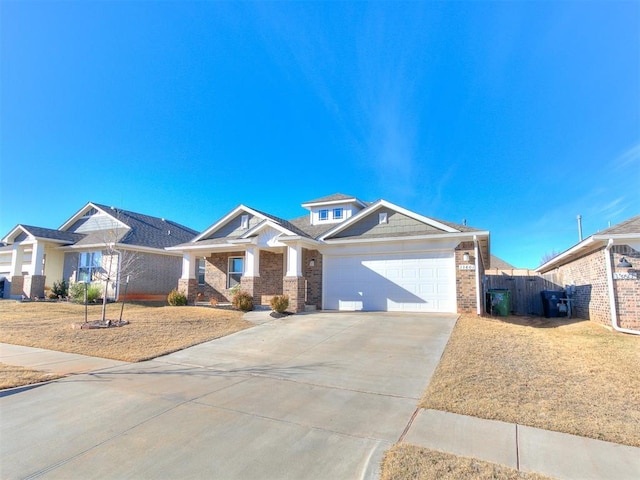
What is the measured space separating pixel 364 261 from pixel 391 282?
148cm

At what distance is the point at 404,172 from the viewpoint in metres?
21.2

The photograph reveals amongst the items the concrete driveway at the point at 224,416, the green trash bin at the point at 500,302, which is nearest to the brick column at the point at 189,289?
the concrete driveway at the point at 224,416

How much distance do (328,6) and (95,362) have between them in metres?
11.1

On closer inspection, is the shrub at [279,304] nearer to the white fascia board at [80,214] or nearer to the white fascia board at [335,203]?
the white fascia board at [335,203]

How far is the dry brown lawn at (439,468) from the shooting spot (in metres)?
3.08

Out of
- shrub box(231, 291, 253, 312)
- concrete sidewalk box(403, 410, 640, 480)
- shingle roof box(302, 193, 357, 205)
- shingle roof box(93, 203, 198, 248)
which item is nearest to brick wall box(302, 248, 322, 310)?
shrub box(231, 291, 253, 312)

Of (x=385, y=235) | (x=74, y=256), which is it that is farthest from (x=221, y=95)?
(x=74, y=256)

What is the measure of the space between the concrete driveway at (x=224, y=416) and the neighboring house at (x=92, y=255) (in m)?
14.8

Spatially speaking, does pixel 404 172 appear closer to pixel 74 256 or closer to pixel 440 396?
pixel 440 396

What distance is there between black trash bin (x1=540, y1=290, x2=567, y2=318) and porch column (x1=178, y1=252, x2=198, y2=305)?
16580 mm

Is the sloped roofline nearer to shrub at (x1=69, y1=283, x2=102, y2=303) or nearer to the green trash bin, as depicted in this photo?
the green trash bin

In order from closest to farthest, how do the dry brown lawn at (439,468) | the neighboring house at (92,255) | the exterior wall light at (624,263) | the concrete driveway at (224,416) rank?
the dry brown lawn at (439,468)
the concrete driveway at (224,416)
the exterior wall light at (624,263)
the neighboring house at (92,255)

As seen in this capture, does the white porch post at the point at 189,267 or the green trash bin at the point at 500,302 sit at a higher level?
the white porch post at the point at 189,267

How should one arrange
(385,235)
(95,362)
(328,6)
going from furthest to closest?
1. (385,235)
2. (328,6)
3. (95,362)
